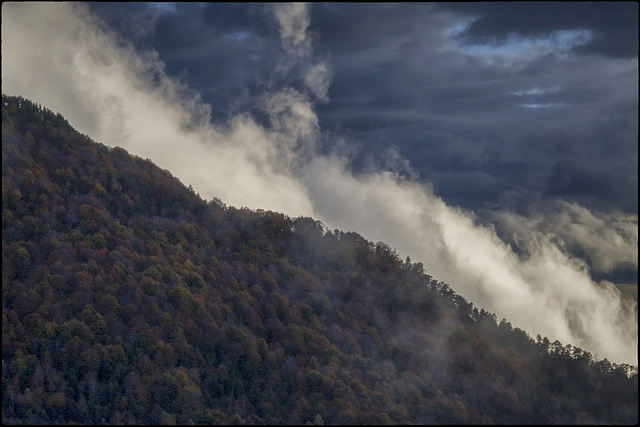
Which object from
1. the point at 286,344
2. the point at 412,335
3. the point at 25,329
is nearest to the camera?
the point at 25,329

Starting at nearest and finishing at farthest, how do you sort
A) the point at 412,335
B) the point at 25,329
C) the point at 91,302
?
the point at 25,329
the point at 91,302
the point at 412,335

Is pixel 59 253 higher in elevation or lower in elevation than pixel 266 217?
lower

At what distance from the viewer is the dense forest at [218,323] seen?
277ft

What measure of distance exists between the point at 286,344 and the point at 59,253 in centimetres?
3218

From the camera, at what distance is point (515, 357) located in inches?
4523

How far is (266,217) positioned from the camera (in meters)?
128

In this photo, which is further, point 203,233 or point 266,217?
point 266,217

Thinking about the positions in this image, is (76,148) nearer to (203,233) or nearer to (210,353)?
(203,233)

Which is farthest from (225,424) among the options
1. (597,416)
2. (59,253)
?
(597,416)

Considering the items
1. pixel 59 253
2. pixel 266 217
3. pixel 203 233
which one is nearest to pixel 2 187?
pixel 59 253

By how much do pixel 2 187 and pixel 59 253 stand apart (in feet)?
43.6

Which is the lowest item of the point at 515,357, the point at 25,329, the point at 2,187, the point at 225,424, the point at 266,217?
the point at 225,424

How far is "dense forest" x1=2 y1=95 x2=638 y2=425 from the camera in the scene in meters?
84.6

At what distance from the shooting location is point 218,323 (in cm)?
10238
